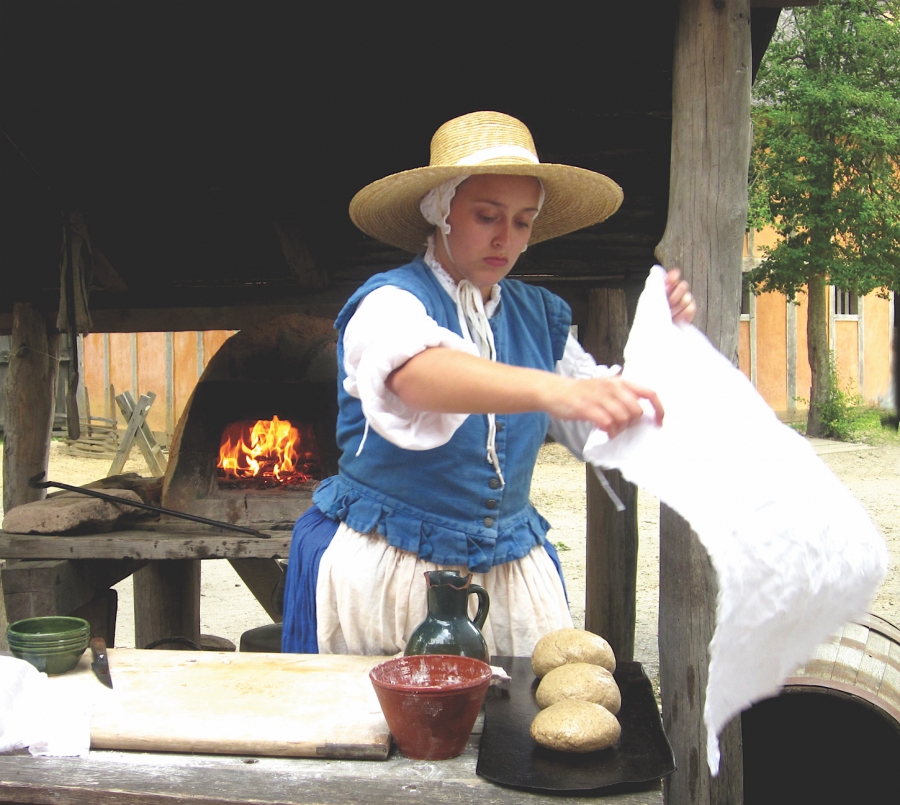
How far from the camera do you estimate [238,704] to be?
1783mm

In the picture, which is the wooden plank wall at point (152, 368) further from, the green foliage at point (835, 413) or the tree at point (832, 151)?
the green foliage at point (835, 413)

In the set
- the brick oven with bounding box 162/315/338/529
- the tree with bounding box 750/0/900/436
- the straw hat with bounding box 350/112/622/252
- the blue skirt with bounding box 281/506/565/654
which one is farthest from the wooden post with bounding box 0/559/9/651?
the tree with bounding box 750/0/900/436

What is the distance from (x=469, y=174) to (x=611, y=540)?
10.4ft

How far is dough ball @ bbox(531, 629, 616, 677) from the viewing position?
73.5 inches

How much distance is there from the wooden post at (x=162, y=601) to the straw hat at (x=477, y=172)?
3.16 metres

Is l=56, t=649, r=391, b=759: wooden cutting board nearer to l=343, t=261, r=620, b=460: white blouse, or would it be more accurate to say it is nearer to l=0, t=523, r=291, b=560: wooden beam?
l=343, t=261, r=620, b=460: white blouse

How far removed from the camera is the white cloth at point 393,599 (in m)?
2.14

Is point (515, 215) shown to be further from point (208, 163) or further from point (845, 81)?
point (845, 81)

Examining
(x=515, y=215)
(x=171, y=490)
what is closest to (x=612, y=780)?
(x=515, y=215)

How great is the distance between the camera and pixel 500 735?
166cm

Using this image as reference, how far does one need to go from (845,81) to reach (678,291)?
1420cm

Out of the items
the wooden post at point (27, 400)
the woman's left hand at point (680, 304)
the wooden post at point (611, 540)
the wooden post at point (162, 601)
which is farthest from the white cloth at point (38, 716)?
the wooden post at point (27, 400)

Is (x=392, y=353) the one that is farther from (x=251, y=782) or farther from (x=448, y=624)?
(x=251, y=782)

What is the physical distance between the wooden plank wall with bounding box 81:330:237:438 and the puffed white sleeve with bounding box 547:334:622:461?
13.4 metres
